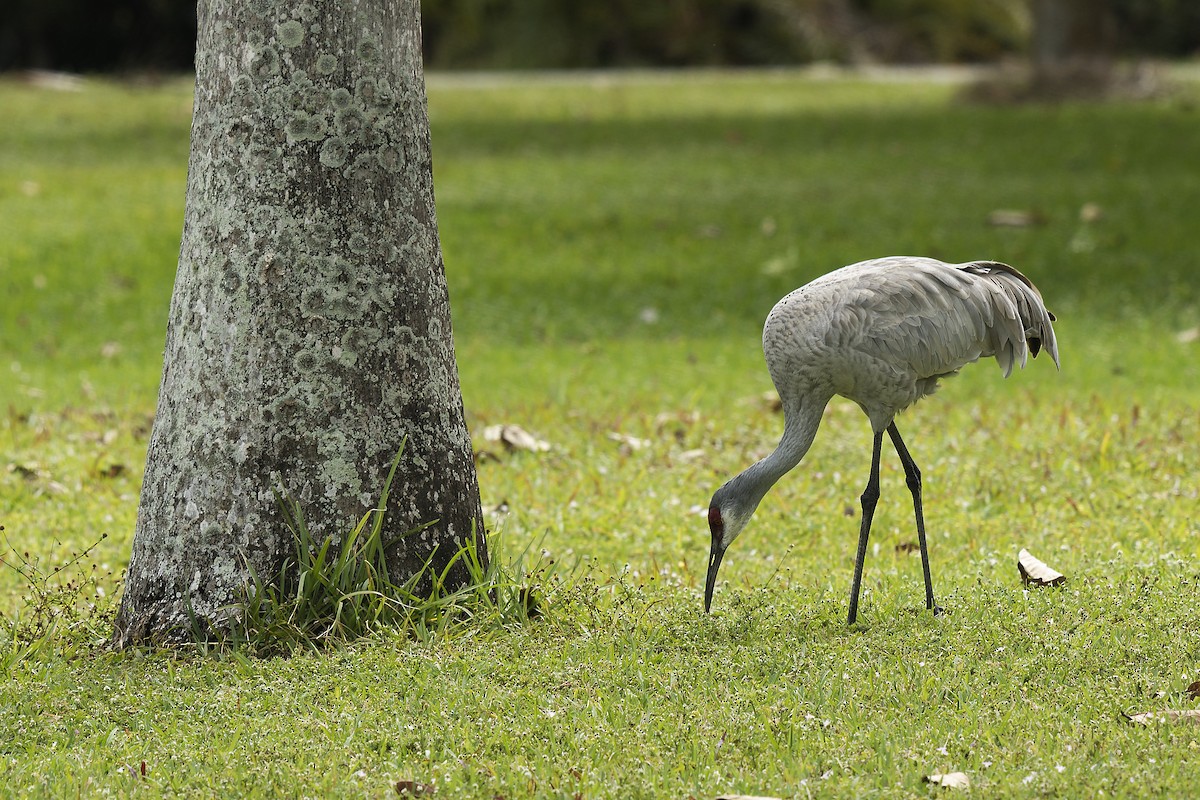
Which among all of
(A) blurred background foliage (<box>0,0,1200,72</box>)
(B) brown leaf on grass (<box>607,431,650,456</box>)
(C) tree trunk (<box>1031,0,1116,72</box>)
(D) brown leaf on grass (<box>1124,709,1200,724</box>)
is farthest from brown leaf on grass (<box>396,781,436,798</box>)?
(A) blurred background foliage (<box>0,0,1200,72</box>)

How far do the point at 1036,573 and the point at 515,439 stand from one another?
3073 mm

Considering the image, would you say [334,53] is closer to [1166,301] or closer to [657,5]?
[1166,301]

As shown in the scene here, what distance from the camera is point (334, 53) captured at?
480 centimetres

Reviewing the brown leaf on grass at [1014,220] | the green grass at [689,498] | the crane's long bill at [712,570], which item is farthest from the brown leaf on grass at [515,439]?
the brown leaf on grass at [1014,220]

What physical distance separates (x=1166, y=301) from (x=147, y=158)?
33.3 ft

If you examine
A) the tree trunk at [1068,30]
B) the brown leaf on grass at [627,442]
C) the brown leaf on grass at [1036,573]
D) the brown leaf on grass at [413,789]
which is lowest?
the brown leaf on grass at [627,442]

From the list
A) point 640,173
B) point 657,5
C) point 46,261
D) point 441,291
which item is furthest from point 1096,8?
point 441,291

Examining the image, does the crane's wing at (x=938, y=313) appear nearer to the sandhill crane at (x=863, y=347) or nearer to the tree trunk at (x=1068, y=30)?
the sandhill crane at (x=863, y=347)

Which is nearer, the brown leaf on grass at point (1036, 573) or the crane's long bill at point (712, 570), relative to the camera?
the crane's long bill at point (712, 570)

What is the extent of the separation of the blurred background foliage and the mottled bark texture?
21.5 meters

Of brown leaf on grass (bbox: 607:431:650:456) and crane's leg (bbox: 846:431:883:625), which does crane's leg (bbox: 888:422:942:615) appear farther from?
brown leaf on grass (bbox: 607:431:650:456)

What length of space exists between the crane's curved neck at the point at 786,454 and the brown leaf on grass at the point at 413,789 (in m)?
1.68

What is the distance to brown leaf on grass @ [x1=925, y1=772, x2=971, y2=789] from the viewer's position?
12.0ft

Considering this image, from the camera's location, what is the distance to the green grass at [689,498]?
3975mm
